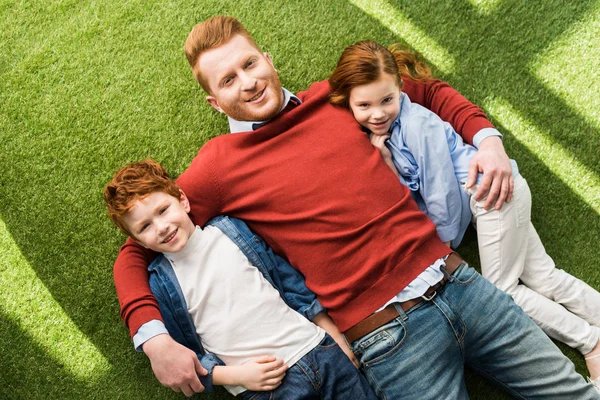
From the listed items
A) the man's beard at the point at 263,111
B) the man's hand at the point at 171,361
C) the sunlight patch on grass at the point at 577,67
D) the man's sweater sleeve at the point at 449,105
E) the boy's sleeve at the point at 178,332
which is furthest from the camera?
the sunlight patch on grass at the point at 577,67

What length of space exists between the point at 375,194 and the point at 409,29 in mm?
904

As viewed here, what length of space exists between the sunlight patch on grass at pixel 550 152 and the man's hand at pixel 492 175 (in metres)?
0.35

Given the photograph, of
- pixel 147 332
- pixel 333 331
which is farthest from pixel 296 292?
pixel 147 332

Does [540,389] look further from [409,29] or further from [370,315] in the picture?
[409,29]

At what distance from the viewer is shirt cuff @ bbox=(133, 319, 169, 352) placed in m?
1.84

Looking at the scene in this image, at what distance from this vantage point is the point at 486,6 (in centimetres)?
246

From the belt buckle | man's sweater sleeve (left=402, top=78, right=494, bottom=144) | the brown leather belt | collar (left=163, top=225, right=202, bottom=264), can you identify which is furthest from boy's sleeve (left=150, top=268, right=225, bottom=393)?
man's sweater sleeve (left=402, top=78, right=494, bottom=144)

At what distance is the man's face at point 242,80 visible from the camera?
201 cm

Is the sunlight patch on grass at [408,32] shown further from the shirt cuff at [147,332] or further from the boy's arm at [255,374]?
the shirt cuff at [147,332]

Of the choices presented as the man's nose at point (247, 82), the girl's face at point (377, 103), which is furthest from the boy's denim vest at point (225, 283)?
the girl's face at point (377, 103)

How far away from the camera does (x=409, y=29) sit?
8.14ft

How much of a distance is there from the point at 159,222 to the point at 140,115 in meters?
0.73

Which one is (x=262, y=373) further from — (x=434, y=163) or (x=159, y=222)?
(x=434, y=163)

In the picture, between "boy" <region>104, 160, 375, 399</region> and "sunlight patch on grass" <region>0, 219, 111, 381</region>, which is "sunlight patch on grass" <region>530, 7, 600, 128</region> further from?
"sunlight patch on grass" <region>0, 219, 111, 381</region>
